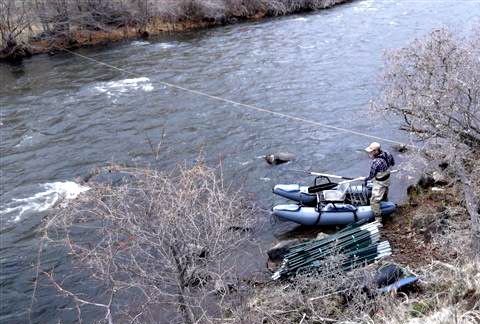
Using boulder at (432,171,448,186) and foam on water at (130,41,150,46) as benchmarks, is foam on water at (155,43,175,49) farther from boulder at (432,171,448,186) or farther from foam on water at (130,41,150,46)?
boulder at (432,171,448,186)

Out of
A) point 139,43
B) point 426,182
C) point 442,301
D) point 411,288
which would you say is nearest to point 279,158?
point 426,182

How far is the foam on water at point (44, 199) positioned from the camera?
12.5m

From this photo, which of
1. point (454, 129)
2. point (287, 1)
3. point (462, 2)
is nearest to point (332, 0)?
point (287, 1)

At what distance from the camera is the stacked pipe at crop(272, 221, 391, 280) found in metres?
9.45

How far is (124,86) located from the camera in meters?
20.8

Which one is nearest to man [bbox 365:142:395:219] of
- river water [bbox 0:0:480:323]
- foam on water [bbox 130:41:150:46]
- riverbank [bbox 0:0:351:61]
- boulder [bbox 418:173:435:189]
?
river water [bbox 0:0:480:323]

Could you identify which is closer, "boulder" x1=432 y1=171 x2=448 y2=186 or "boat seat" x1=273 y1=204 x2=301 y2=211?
"boat seat" x1=273 y1=204 x2=301 y2=211

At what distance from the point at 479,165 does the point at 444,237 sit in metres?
2.13

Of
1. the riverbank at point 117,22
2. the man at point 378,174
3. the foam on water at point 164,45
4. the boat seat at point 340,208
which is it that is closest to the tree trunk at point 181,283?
→ the boat seat at point 340,208

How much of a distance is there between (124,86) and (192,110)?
4225 millimetres

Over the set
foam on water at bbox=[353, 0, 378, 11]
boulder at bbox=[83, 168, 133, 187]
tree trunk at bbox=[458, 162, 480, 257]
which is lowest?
boulder at bbox=[83, 168, 133, 187]

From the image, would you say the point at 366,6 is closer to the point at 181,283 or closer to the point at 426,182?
the point at 426,182

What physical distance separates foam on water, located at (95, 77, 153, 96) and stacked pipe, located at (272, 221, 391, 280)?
39.2 ft

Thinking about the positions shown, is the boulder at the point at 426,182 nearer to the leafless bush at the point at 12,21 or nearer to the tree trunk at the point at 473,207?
the tree trunk at the point at 473,207
